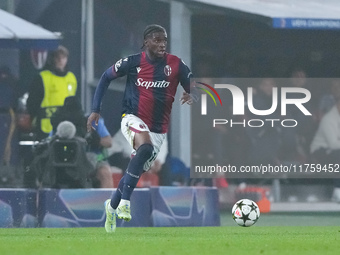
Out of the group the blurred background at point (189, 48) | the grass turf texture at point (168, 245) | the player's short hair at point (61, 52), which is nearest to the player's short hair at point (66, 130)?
the blurred background at point (189, 48)

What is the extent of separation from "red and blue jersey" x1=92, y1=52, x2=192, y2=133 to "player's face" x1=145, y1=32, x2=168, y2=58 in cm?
14

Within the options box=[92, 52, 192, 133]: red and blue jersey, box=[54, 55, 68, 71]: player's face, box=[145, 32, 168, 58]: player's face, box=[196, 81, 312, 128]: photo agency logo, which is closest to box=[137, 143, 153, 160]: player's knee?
box=[92, 52, 192, 133]: red and blue jersey

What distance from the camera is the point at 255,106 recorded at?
14.7 metres

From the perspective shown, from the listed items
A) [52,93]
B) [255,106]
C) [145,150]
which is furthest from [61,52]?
[145,150]

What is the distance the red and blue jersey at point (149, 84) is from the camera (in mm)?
9367

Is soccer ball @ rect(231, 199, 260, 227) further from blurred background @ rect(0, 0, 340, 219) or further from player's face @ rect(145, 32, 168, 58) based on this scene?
blurred background @ rect(0, 0, 340, 219)

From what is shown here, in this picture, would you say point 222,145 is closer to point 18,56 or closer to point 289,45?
point 289,45

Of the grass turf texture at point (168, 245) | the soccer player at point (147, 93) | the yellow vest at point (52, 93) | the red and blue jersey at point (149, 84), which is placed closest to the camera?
the grass turf texture at point (168, 245)

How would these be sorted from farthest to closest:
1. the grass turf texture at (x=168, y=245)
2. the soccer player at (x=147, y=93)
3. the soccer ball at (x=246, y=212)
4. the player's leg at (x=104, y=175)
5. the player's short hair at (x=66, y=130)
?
the player's leg at (x=104, y=175), the player's short hair at (x=66, y=130), the soccer ball at (x=246, y=212), the soccer player at (x=147, y=93), the grass turf texture at (x=168, y=245)

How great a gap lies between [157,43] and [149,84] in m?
0.40

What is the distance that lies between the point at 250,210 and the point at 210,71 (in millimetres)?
4733

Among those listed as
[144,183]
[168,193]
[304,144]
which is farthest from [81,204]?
[304,144]

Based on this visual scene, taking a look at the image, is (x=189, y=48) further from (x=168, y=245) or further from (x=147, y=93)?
(x=168, y=245)

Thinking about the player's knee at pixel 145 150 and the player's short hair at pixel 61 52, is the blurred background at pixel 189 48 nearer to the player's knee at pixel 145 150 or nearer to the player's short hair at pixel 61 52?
the player's short hair at pixel 61 52
